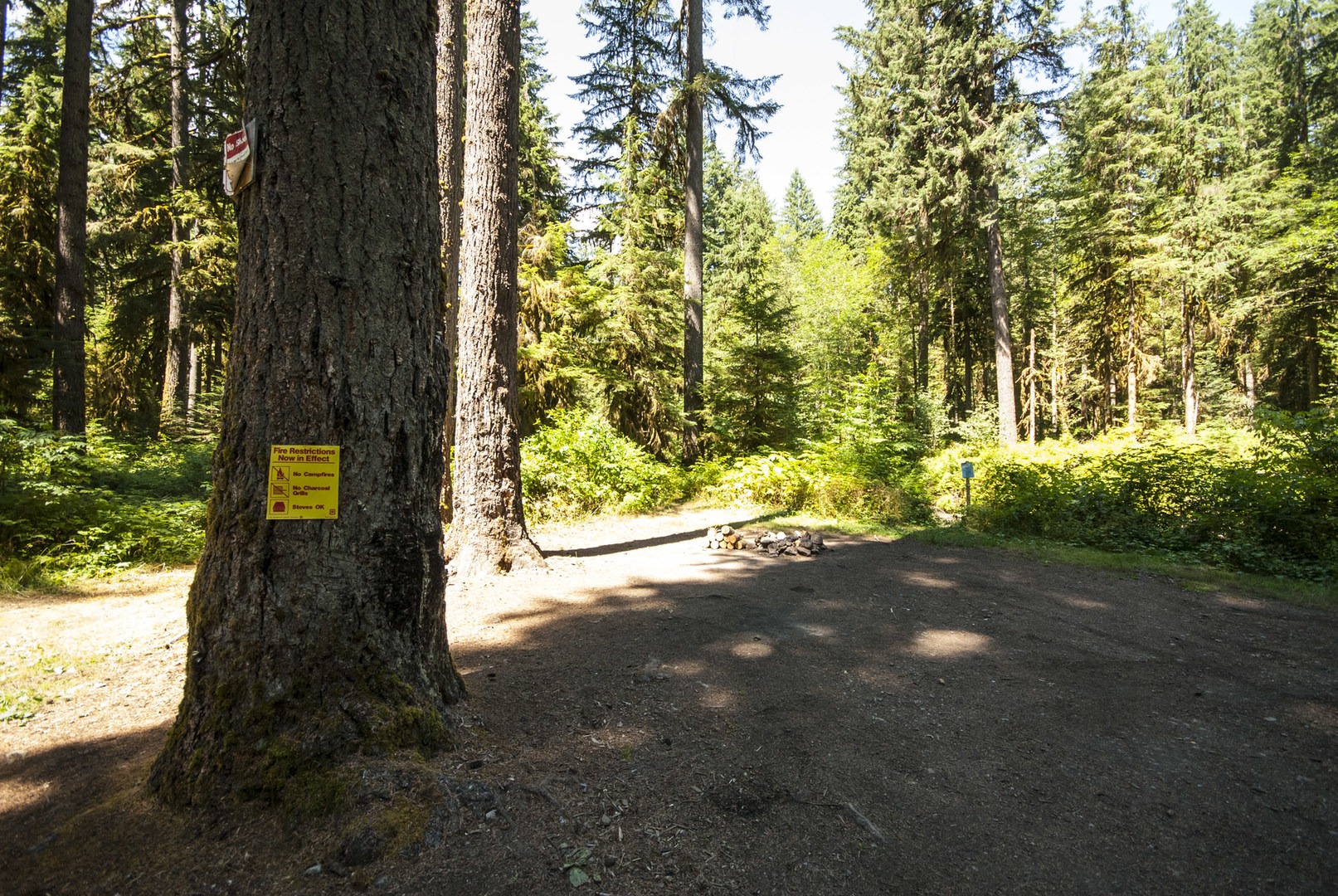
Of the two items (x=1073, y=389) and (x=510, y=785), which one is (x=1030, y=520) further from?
(x=1073, y=389)

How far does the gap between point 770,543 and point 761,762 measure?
217 inches

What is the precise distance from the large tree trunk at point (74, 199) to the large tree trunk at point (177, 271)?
5648 mm

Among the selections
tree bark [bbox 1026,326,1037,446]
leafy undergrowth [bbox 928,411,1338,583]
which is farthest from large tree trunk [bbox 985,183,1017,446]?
tree bark [bbox 1026,326,1037,446]

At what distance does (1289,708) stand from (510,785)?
4.36 metres

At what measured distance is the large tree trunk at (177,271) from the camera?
51.3 feet

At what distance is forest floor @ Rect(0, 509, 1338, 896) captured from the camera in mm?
2018

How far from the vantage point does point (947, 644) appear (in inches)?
177

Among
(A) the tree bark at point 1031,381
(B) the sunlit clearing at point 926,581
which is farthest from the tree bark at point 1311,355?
(B) the sunlit clearing at point 926,581

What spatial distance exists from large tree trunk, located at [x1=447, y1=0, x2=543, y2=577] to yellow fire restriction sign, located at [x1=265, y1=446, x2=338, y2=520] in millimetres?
4022

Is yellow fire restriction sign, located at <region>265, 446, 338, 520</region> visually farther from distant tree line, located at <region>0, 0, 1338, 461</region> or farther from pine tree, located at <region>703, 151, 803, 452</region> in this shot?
pine tree, located at <region>703, 151, 803, 452</region>

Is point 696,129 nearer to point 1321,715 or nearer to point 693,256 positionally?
point 693,256

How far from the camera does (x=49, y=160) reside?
46.3 feet

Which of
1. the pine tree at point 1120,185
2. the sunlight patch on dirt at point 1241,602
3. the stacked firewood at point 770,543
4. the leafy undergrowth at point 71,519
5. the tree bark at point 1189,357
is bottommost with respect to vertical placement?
the sunlight patch on dirt at point 1241,602

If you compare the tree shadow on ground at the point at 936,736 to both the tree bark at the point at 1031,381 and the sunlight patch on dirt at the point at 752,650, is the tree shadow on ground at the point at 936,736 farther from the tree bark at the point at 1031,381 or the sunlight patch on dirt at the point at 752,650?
the tree bark at the point at 1031,381
